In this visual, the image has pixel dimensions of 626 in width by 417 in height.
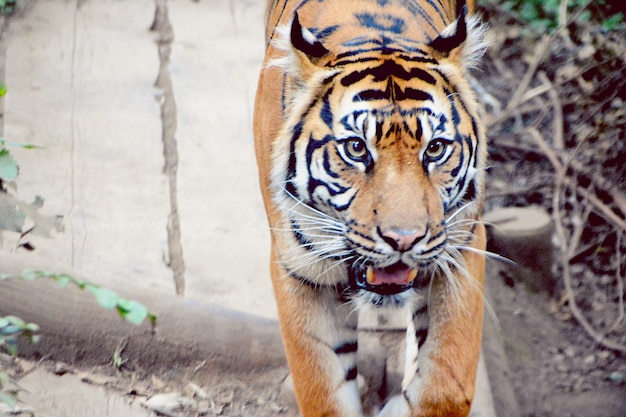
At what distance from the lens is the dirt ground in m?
3.16

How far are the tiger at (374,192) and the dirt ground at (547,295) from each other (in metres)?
0.59

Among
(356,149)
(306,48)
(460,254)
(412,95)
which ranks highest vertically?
(306,48)

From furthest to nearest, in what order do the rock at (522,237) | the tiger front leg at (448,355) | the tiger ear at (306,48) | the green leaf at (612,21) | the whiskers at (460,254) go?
the green leaf at (612,21)
the rock at (522,237)
the tiger front leg at (448,355)
the whiskers at (460,254)
the tiger ear at (306,48)

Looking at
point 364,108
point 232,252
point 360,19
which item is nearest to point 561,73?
point 232,252

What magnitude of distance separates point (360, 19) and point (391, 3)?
20 centimetres

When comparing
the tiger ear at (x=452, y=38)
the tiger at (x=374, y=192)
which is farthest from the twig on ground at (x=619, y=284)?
the tiger ear at (x=452, y=38)

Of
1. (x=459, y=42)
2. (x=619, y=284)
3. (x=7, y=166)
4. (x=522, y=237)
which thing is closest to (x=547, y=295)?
(x=619, y=284)

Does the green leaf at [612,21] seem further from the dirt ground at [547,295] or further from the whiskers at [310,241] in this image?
the whiskers at [310,241]

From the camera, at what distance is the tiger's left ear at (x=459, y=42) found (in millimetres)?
2466

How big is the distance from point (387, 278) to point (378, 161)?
39 centimetres

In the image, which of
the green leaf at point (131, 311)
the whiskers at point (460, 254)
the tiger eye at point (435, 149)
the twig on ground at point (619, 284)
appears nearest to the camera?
the green leaf at point (131, 311)

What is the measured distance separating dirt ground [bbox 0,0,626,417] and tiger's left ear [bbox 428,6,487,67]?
56.6 inches

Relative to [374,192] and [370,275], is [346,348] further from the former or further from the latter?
[374,192]

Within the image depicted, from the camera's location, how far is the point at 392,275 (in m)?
2.49
